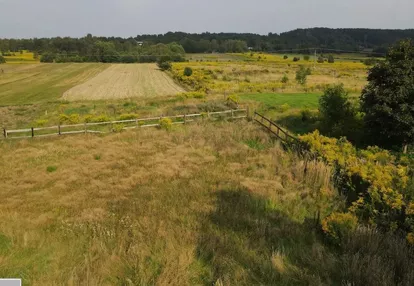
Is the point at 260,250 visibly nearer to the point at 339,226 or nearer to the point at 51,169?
the point at 339,226

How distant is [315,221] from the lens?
10.2 metres

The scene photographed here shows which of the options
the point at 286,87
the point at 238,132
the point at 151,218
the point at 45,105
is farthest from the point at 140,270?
the point at 286,87

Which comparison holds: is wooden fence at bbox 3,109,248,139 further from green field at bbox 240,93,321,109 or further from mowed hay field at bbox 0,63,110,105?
mowed hay field at bbox 0,63,110,105

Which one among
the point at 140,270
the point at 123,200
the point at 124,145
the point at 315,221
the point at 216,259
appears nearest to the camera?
the point at 140,270

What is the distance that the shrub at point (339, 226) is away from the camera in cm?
869

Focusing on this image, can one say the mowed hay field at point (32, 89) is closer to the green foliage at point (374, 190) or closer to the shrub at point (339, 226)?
the green foliage at point (374, 190)

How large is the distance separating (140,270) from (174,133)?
52.5 feet

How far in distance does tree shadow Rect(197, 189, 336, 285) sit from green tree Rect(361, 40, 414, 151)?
35.8ft

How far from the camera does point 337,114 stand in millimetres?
21734

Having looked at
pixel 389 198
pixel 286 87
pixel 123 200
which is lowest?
pixel 123 200

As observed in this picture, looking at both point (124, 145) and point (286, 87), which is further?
point (286, 87)

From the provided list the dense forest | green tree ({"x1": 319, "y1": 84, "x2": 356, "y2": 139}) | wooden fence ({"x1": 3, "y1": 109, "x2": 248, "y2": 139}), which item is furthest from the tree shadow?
the dense forest

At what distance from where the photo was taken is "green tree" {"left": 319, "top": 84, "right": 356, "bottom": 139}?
69.5 feet

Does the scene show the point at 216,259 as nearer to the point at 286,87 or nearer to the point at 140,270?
the point at 140,270
